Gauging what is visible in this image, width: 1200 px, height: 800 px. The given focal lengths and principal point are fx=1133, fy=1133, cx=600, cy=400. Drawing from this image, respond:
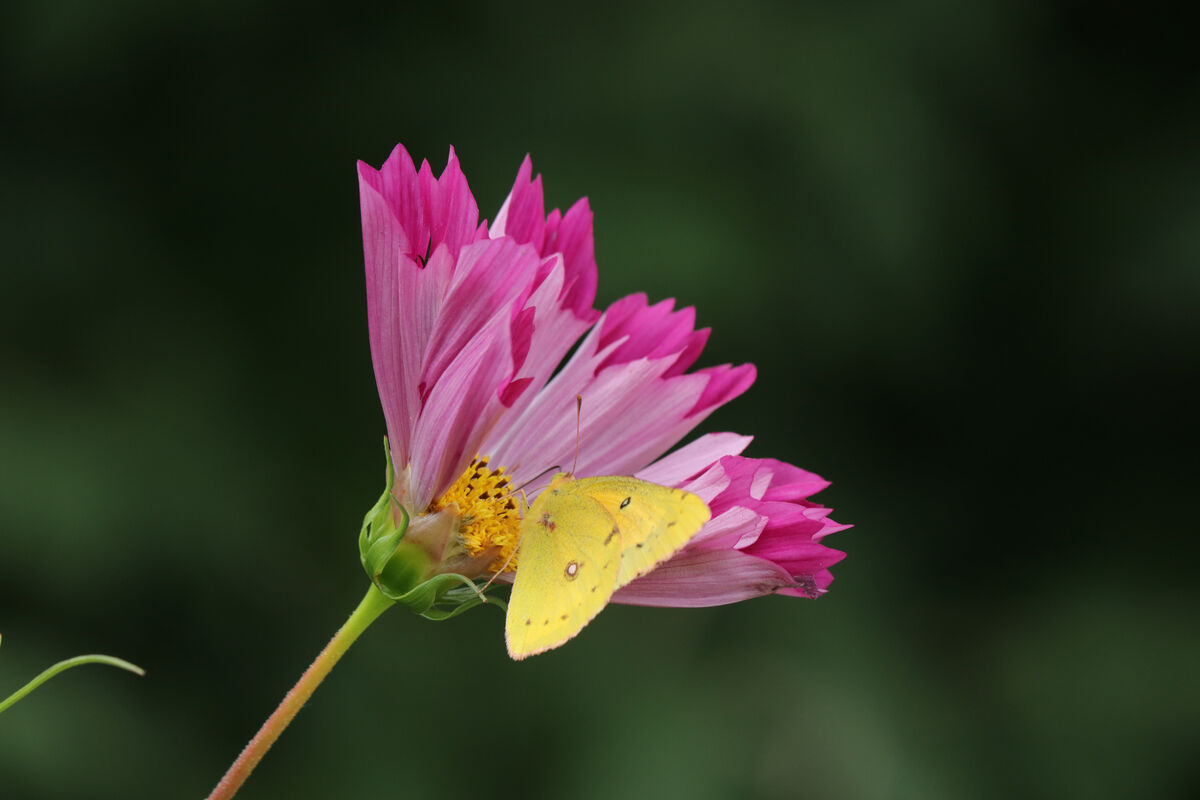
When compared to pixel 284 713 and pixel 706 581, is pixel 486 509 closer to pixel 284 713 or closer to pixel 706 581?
pixel 706 581

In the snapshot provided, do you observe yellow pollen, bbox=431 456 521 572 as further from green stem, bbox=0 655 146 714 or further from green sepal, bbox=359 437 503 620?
green stem, bbox=0 655 146 714

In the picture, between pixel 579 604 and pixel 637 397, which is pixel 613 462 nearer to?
pixel 637 397

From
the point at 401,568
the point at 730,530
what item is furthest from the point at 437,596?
the point at 730,530

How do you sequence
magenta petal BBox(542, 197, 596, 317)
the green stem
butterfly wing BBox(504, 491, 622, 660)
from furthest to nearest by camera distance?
magenta petal BBox(542, 197, 596, 317) → butterfly wing BBox(504, 491, 622, 660) → the green stem

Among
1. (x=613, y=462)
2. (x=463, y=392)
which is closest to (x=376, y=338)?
(x=463, y=392)

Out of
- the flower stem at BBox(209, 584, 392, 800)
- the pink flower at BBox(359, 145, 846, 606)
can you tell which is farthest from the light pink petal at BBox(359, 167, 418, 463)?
the flower stem at BBox(209, 584, 392, 800)

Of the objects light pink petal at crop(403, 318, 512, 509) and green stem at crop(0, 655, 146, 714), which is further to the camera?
light pink petal at crop(403, 318, 512, 509)

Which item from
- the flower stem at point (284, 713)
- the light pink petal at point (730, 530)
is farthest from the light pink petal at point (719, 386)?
the flower stem at point (284, 713)
